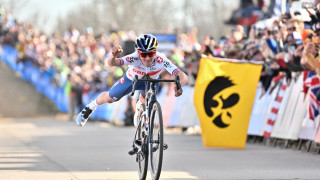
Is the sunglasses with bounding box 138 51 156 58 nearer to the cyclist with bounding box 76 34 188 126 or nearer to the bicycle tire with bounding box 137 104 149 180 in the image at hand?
the cyclist with bounding box 76 34 188 126

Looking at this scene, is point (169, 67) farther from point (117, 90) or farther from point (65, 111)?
point (65, 111)

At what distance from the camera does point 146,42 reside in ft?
33.4

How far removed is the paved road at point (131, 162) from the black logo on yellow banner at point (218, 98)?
0.61 metres

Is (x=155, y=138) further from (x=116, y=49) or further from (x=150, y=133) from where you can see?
(x=116, y=49)

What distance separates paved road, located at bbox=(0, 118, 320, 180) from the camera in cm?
1119

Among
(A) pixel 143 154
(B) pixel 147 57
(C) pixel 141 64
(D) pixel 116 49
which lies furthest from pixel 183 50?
(A) pixel 143 154

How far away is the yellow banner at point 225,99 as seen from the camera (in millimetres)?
15781

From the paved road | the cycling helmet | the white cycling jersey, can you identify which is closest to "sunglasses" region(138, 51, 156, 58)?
the cycling helmet

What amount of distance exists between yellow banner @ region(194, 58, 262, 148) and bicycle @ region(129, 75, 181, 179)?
17.6 feet

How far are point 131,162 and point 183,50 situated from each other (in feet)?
43.1

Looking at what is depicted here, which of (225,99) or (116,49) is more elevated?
(116,49)

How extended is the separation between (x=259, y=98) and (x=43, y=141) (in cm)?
468

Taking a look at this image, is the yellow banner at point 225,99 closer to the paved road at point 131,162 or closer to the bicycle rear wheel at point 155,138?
the paved road at point 131,162

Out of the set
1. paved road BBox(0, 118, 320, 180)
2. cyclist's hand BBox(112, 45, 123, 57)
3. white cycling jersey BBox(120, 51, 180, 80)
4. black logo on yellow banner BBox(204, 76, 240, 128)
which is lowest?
paved road BBox(0, 118, 320, 180)
